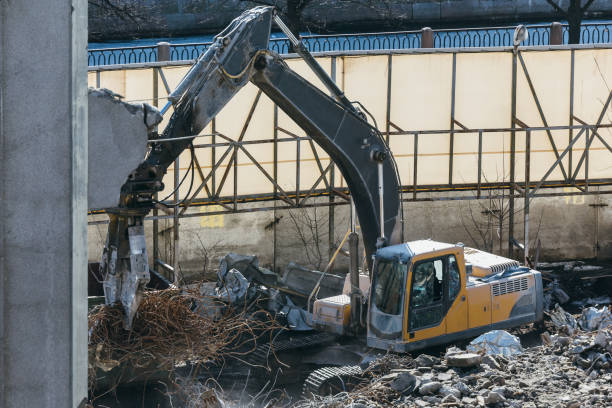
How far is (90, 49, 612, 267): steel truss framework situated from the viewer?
1834 cm

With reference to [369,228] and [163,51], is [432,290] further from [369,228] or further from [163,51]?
[163,51]

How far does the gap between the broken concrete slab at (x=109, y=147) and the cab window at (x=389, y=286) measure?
7887 mm

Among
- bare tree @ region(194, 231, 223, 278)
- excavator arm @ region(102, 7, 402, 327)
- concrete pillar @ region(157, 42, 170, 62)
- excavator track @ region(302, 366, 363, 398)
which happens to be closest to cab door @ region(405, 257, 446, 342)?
excavator arm @ region(102, 7, 402, 327)

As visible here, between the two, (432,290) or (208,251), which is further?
(208,251)

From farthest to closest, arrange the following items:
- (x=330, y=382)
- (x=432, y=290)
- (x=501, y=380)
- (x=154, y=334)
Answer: (x=432, y=290) < (x=330, y=382) < (x=501, y=380) < (x=154, y=334)

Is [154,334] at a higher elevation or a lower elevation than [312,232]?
lower

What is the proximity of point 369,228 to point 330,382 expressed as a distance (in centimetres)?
235

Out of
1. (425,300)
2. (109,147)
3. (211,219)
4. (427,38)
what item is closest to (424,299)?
(425,300)

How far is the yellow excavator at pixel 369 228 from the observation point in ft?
39.3

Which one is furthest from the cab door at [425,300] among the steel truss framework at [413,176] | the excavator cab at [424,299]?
the steel truss framework at [413,176]

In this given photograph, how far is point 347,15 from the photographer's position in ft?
105

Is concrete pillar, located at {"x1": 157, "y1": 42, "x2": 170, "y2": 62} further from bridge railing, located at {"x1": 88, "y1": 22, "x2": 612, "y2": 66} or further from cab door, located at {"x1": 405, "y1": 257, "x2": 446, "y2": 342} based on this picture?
cab door, located at {"x1": 405, "y1": 257, "x2": 446, "y2": 342}

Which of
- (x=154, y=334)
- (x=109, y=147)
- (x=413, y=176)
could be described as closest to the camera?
(x=109, y=147)

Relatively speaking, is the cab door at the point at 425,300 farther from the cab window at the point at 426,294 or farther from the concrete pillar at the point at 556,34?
the concrete pillar at the point at 556,34
